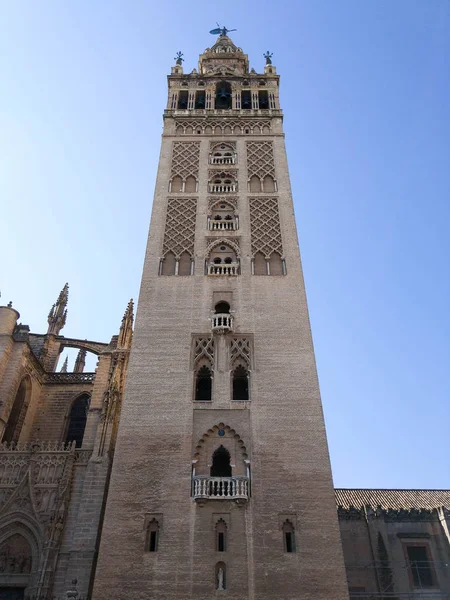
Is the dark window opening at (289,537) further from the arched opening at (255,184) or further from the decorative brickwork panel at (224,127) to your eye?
the decorative brickwork panel at (224,127)

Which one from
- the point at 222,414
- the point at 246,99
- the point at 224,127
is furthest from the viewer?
the point at 246,99

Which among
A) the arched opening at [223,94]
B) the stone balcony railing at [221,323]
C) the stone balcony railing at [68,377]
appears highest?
the arched opening at [223,94]

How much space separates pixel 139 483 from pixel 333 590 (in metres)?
5.35

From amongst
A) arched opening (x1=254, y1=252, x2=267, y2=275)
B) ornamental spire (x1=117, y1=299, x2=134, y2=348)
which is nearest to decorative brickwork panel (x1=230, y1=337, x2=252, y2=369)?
arched opening (x1=254, y1=252, x2=267, y2=275)

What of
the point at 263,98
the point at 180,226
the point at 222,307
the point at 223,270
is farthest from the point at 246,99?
the point at 222,307

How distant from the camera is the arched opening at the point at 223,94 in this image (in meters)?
29.0

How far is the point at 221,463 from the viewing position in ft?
50.8

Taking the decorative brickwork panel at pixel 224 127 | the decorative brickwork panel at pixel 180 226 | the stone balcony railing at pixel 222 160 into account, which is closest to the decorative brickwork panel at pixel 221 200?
the decorative brickwork panel at pixel 180 226

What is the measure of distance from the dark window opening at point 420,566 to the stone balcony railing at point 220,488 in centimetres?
984

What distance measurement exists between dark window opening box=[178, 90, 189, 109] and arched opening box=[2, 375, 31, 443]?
1579cm

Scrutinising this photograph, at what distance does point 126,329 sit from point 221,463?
654 centimetres

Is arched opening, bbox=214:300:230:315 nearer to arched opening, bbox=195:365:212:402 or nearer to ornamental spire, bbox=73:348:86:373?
arched opening, bbox=195:365:212:402

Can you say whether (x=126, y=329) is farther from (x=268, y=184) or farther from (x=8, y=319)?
(x=268, y=184)

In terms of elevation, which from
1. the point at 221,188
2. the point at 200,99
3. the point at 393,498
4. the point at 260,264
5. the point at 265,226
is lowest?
the point at 393,498
